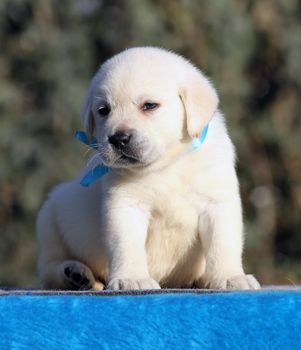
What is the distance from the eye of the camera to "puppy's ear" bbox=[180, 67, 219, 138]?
154 inches

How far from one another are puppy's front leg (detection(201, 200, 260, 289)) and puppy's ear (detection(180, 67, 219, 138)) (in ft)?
1.16

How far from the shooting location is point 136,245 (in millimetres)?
3811

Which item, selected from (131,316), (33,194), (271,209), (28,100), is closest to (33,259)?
(33,194)

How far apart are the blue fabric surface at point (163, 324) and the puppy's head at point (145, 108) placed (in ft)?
3.17

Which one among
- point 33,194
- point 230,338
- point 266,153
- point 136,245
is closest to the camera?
point 230,338

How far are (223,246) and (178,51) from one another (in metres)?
5.53

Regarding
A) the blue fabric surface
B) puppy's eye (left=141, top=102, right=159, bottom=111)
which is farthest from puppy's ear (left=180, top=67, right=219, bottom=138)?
the blue fabric surface

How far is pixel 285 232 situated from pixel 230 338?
6.95 m

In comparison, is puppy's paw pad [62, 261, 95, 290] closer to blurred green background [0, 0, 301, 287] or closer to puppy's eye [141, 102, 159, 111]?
puppy's eye [141, 102, 159, 111]

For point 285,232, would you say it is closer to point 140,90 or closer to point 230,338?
point 140,90

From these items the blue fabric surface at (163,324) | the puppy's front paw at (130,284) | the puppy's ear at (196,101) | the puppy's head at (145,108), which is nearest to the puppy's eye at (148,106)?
the puppy's head at (145,108)

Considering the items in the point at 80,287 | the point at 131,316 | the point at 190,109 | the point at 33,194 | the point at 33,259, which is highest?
the point at 190,109

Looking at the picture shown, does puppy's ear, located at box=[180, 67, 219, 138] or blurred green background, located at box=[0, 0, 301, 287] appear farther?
blurred green background, located at box=[0, 0, 301, 287]

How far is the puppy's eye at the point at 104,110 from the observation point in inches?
157
